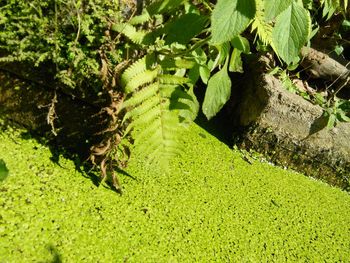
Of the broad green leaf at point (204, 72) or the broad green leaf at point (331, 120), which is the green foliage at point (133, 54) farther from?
the broad green leaf at point (331, 120)

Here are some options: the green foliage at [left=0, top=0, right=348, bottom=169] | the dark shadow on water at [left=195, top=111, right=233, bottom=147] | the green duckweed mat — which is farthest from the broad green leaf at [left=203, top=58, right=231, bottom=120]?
the dark shadow on water at [left=195, top=111, right=233, bottom=147]

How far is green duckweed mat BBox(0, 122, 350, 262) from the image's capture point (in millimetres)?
1204

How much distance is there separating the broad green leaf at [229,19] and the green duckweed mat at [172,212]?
0.55m

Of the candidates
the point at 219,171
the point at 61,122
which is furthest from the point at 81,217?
the point at 219,171

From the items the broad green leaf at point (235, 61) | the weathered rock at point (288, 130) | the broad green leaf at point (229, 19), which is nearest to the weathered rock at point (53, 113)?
the broad green leaf at point (235, 61)

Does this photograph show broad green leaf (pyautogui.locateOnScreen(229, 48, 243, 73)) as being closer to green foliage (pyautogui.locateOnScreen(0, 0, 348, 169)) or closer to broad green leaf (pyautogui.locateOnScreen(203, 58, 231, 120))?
green foliage (pyautogui.locateOnScreen(0, 0, 348, 169))

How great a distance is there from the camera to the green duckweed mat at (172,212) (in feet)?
3.95

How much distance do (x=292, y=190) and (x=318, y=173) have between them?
0.38m

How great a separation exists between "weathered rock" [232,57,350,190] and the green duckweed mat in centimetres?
13

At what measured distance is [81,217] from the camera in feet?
4.23

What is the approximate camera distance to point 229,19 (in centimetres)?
58

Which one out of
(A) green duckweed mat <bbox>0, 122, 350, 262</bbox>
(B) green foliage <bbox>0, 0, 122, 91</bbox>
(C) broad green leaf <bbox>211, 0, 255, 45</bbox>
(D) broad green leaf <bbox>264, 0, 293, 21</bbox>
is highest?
(D) broad green leaf <bbox>264, 0, 293, 21</bbox>

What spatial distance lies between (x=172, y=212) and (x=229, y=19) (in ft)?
3.48

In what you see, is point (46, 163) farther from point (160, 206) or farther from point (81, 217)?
point (160, 206)
